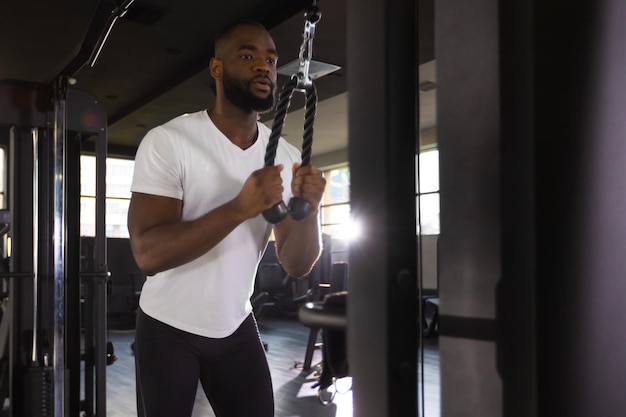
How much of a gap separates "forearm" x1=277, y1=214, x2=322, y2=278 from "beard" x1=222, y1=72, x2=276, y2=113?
27cm

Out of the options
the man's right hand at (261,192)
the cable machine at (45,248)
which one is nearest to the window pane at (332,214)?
the cable machine at (45,248)

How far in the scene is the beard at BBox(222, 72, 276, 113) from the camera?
127 centimetres

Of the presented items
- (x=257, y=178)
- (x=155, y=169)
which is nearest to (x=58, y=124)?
(x=155, y=169)

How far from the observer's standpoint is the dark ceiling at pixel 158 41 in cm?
429

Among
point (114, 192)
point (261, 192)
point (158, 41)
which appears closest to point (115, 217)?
point (114, 192)

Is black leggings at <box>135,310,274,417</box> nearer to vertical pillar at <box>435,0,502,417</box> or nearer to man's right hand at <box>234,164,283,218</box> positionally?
man's right hand at <box>234,164,283,218</box>

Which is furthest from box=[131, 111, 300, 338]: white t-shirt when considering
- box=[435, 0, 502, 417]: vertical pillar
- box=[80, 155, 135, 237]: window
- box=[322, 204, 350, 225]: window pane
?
box=[80, 155, 135, 237]: window

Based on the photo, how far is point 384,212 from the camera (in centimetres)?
41

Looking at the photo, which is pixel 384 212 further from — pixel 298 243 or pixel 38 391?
pixel 38 391

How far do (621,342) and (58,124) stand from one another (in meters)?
2.17

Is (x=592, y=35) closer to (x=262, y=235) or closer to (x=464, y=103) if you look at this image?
(x=464, y=103)

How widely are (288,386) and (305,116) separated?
3.45 metres

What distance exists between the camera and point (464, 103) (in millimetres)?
504

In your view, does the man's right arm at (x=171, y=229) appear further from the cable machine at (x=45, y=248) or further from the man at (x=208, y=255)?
the cable machine at (x=45, y=248)
